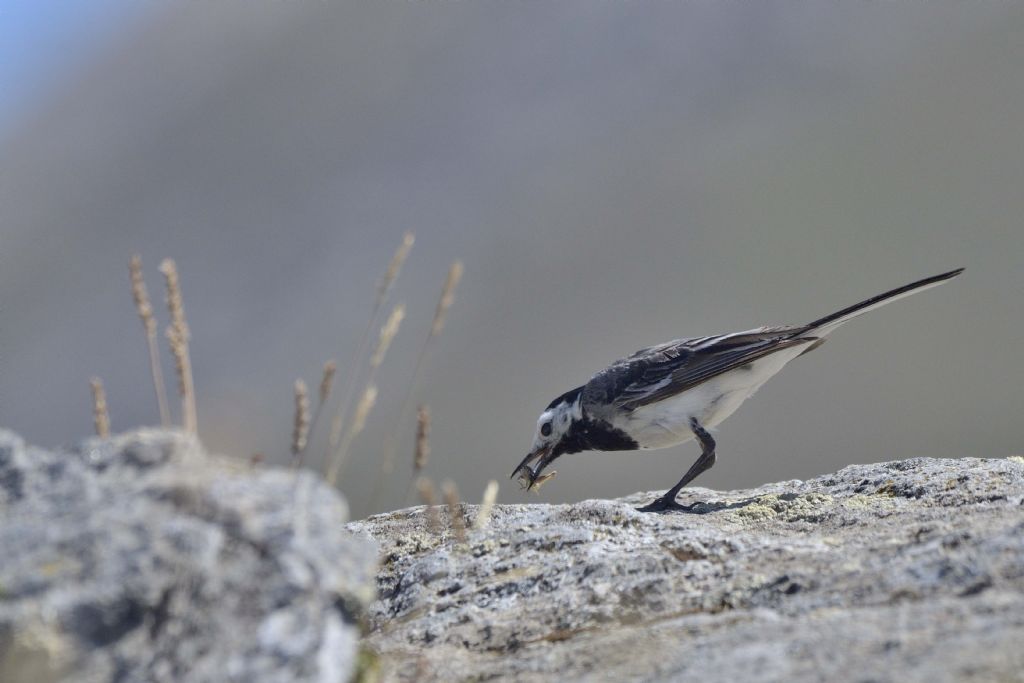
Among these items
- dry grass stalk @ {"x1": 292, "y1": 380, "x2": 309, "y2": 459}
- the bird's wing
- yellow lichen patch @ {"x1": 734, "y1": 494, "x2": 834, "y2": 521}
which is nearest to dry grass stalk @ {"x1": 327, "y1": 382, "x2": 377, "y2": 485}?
dry grass stalk @ {"x1": 292, "y1": 380, "x2": 309, "y2": 459}

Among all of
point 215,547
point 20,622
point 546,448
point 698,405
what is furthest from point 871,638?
point 546,448

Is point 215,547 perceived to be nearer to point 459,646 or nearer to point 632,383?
point 459,646

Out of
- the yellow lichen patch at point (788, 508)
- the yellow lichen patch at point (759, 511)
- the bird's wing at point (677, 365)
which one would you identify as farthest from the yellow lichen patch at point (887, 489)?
the bird's wing at point (677, 365)

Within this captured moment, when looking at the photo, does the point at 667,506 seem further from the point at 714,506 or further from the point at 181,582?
the point at 181,582

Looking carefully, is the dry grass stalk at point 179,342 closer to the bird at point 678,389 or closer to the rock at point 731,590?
the rock at point 731,590

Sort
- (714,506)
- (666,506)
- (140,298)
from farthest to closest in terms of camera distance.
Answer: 1. (666,506)
2. (714,506)
3. (140,298)

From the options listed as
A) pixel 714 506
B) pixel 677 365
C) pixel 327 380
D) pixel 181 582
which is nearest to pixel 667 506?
pixel 714 506
